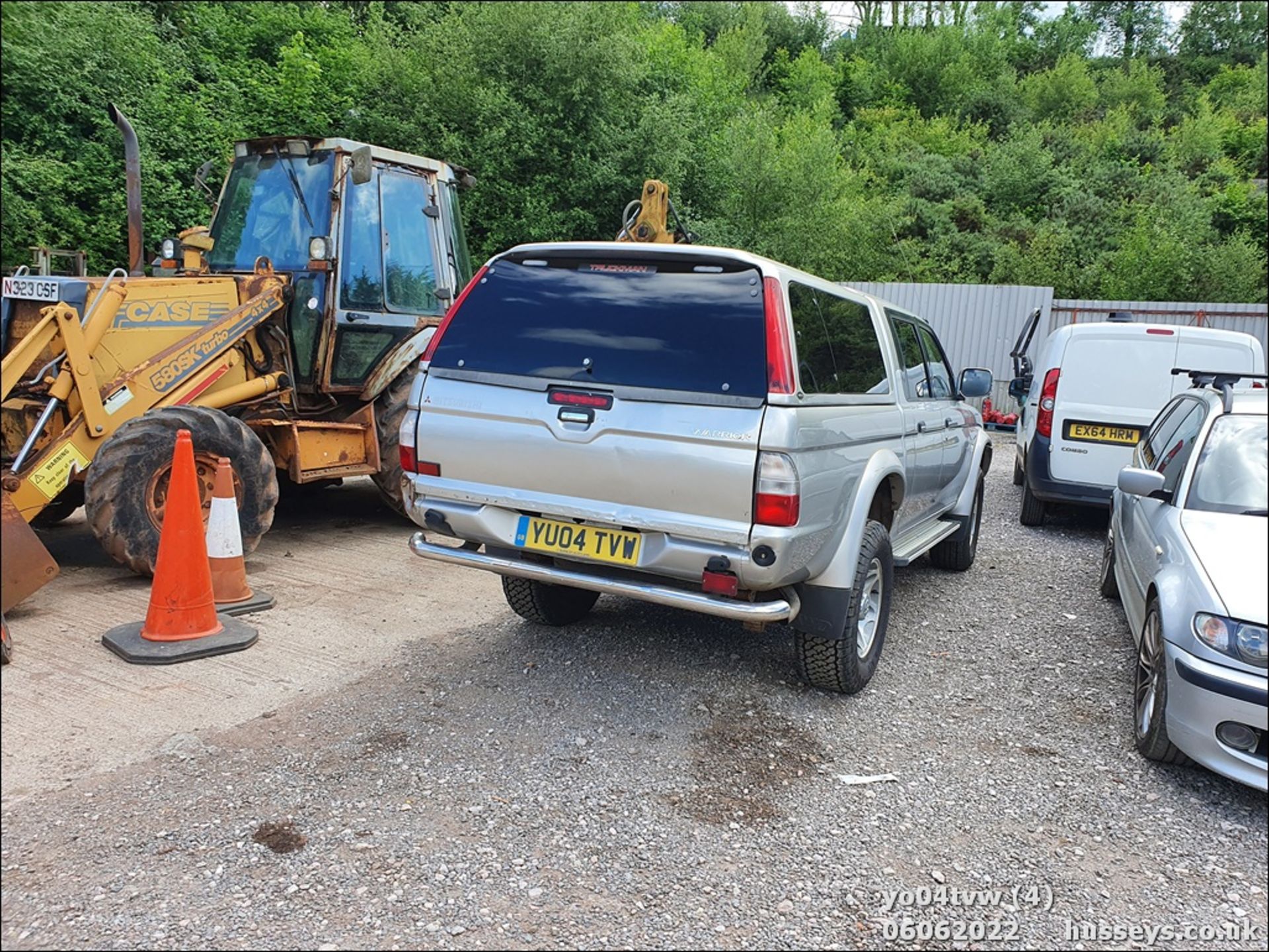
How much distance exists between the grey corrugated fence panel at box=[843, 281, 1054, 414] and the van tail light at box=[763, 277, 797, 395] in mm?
14216

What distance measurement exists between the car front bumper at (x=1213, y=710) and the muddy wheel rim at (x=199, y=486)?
4941 millimetres

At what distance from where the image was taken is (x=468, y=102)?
1673 cm

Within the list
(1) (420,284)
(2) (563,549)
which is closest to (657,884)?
(2) (563,549)

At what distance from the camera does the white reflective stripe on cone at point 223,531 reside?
16.2ft

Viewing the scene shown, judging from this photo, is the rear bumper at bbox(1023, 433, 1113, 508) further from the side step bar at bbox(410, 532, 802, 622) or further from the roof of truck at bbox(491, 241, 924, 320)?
the side step bar at bbox(410, 532, 802, 622)

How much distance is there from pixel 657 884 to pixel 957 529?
4.41m

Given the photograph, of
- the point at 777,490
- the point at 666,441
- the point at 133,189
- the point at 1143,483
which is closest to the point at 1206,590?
the point at 1143,483

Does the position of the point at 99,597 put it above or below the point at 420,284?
below

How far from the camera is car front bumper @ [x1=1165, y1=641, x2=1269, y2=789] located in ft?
10.8

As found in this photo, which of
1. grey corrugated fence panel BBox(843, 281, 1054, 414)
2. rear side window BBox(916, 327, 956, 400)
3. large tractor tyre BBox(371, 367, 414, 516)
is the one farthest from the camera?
grey corrugated fence panel BBox(843, 281, 1054, 414)

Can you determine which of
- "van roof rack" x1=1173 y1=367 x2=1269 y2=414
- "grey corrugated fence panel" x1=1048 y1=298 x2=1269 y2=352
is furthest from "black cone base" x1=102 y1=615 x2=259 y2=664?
"grey corrugated fence panel" x1=1048 y1=298 x2=1269 y2=352

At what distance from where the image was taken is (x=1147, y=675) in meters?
4.01

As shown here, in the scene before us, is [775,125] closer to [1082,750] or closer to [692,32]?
[692,32]

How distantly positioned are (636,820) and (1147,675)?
97.0 inches
